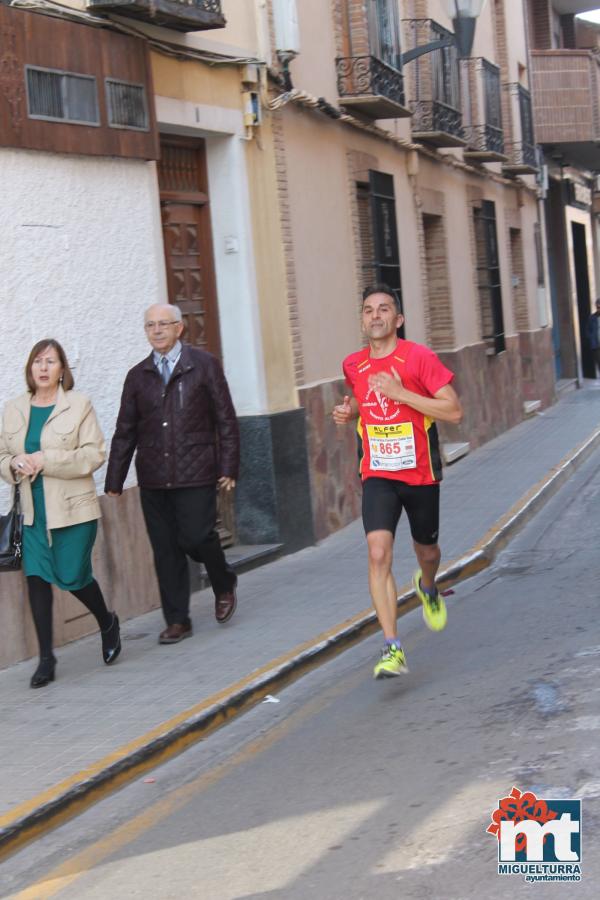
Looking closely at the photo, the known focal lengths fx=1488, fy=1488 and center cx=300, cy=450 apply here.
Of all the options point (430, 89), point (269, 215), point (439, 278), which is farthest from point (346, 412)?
point (439, 278)

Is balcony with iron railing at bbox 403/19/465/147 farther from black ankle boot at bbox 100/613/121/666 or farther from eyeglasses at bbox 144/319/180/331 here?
black ankle boot at bbox 100/613/121/666

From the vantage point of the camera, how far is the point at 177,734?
6.61 metres

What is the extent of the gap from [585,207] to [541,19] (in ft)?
17.5

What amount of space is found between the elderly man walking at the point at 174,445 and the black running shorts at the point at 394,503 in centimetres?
134

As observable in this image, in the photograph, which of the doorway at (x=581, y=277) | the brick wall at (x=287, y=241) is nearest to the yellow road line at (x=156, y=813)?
the brick wall at (x=287, y=241)

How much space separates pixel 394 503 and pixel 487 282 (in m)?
14.6

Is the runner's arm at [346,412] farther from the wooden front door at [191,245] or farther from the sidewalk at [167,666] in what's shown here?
the wooden front door at [191,245]

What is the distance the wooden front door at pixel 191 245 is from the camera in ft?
36.2

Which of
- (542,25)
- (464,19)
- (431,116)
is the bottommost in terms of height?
(431,116)

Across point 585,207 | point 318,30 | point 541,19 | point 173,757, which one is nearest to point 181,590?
point 173,757

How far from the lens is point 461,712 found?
6.49m

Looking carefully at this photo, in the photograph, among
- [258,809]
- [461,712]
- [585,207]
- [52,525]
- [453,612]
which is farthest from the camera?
[585,207]

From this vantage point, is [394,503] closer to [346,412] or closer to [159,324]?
[346,412]

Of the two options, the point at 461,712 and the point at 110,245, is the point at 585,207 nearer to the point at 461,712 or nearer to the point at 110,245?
the point at 110,245
